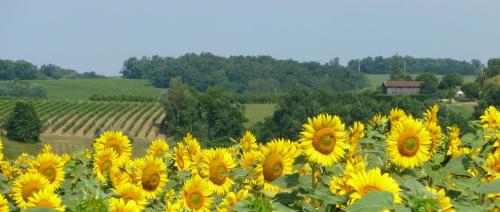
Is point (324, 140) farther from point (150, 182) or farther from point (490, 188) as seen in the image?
point (150, 182)

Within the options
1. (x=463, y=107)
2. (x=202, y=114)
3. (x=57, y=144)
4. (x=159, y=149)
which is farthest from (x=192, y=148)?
(x=463, y=107)

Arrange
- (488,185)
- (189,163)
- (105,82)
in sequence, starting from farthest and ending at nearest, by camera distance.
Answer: (105,82) → (189,163) → (488,185)

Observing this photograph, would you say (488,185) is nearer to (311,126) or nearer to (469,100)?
(311,126)

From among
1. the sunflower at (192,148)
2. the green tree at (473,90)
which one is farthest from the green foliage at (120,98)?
the sunflower at (192,148)

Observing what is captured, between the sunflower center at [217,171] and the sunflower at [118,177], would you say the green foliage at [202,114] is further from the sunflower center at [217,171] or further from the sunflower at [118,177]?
the sunflower center at [217,171]

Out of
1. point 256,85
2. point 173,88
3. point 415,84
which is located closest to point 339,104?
point 173,88

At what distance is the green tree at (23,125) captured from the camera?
3226 inches

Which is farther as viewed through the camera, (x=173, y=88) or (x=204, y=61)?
(x=204, y=61)

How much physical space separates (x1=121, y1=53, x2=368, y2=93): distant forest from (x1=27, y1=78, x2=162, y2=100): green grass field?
38.1 ft

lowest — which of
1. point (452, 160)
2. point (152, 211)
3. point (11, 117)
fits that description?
point (11, 117)

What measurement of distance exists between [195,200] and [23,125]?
81.2 meters

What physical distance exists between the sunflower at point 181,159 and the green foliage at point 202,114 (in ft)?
292

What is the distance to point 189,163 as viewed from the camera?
5402 millimetres

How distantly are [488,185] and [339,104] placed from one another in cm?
9677
